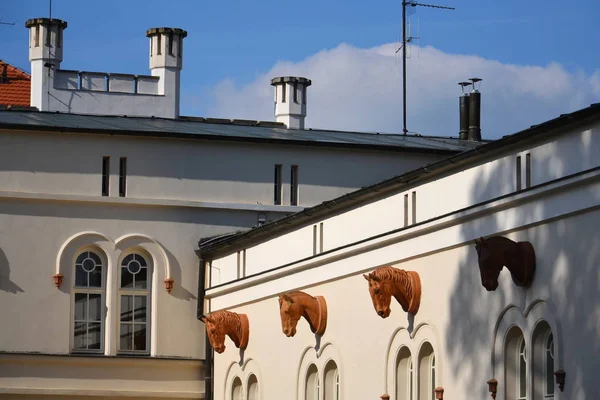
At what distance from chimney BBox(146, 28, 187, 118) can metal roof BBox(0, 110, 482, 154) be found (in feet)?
2.81

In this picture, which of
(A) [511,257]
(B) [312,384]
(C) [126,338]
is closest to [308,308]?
(B) [312,384]

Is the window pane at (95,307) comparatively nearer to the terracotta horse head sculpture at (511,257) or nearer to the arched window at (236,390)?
the arched window at (236,390)

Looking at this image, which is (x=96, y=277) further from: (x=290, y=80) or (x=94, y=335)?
(x=290, y=80)

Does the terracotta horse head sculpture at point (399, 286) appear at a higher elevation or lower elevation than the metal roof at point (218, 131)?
lower

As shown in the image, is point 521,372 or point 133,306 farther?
point 133,306

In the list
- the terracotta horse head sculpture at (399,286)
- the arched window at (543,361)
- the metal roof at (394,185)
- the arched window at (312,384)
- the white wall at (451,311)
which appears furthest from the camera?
the arched window at (312,384)

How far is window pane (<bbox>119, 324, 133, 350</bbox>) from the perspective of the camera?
39.5 metres

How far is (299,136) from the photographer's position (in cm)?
4138

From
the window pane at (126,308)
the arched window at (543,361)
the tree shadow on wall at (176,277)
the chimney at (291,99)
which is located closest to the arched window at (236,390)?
the tree shadow on wall at (176,277)

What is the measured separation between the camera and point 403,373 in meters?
29.9

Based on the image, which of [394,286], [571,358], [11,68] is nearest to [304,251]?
[394,286]

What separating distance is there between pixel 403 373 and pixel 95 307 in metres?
11.4

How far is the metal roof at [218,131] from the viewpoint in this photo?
129 ft

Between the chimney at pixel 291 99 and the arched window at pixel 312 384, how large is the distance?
1076 cm
